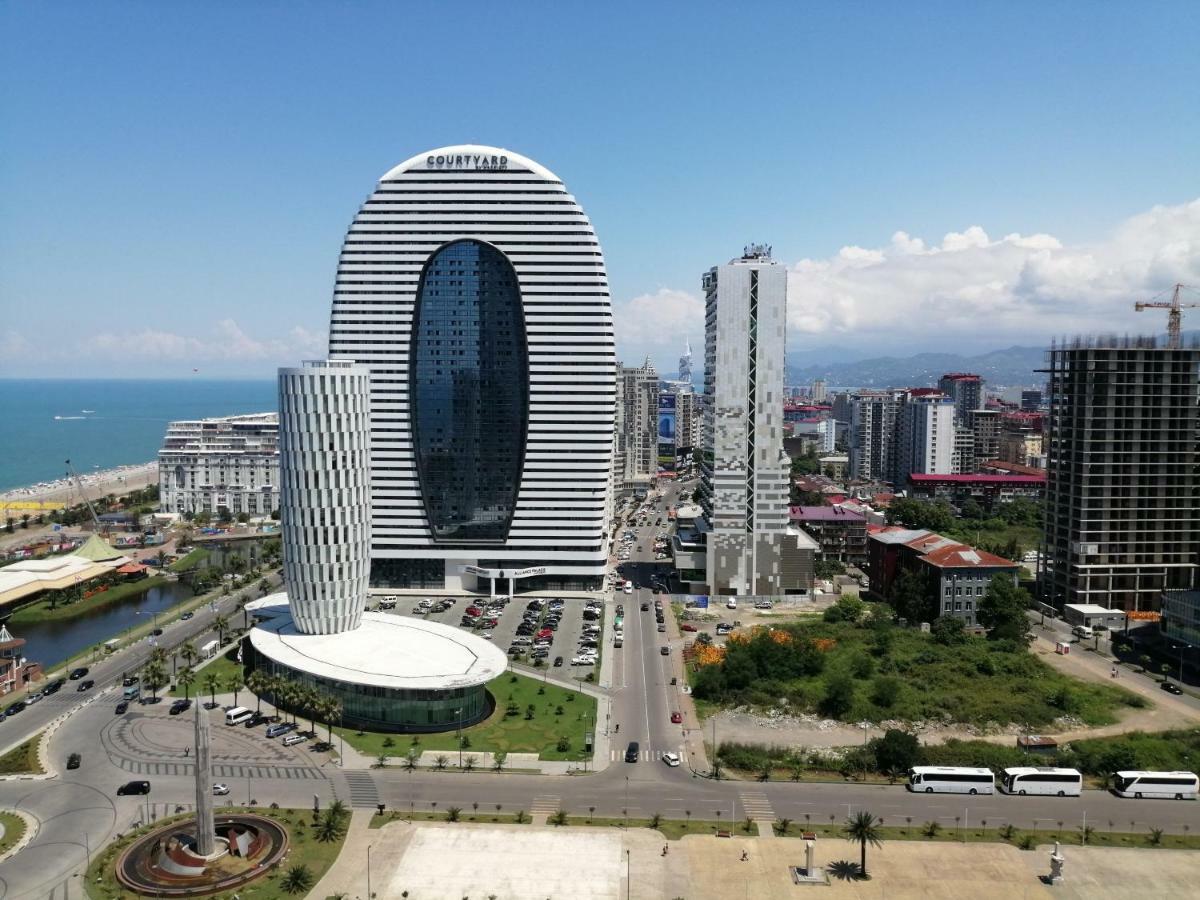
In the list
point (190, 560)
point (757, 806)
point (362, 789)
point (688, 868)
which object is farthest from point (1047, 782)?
point (190, 560)

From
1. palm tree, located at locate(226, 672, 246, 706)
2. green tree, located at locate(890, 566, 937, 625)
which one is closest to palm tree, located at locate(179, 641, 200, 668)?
palm tree, located at locate(226, 672, 246, 706)

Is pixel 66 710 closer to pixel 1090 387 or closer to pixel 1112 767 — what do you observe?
pixel 1112 767

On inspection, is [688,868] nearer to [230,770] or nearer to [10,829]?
[230,770]

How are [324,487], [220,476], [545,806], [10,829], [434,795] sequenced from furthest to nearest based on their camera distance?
1. [220,476]
2. [324,487]
3. [434,795]
4. [545,806]
5. [10,829]

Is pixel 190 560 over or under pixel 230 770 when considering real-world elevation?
over

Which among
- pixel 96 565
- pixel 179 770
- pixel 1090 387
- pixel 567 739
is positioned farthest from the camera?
pixel 96 565

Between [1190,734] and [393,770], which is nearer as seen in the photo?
[393,770]

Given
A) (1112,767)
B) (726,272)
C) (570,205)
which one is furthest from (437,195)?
(1112,767)
